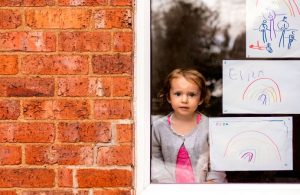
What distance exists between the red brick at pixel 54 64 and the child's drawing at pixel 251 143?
0.76 meters

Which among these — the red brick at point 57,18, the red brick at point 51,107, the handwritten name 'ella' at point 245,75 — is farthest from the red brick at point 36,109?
the handwritten name 'ella' at point 245,75

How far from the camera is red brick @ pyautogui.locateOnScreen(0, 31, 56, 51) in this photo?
2.80 metres

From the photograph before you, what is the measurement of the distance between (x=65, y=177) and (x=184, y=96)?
2.49 ft

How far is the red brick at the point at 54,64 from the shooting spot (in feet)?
9.22

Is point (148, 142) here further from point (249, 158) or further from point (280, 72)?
point (280, 72)

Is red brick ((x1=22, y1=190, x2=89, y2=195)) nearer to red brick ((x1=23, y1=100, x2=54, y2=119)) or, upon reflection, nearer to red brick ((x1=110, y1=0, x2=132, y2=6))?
red brick ((x1=23, y1=100, x2=54, y2=119))

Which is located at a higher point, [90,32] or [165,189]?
[90,32]

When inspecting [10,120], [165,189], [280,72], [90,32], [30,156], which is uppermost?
[90,32]

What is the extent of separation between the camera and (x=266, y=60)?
298cm

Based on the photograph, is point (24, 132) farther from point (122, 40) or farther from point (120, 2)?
point (120, 2)

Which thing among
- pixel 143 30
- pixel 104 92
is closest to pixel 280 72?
pixel 143 30

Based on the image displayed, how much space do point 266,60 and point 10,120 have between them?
137 centimetres

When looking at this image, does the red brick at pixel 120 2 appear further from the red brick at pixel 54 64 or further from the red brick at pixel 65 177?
the red brick at pixel 65 177

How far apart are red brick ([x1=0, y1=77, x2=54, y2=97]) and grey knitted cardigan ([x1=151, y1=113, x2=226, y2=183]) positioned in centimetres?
59
